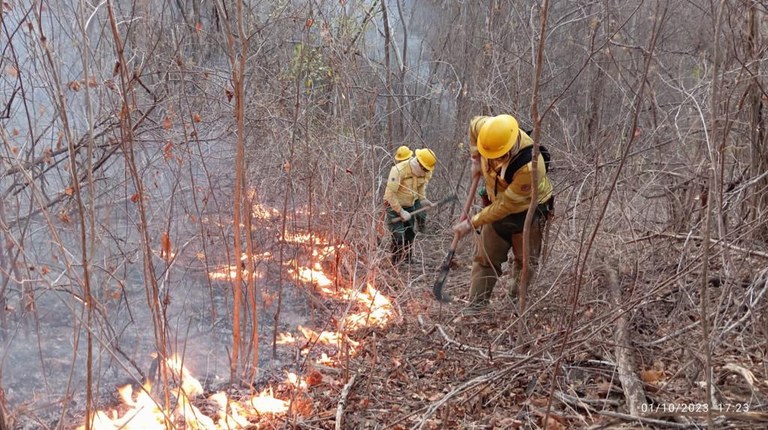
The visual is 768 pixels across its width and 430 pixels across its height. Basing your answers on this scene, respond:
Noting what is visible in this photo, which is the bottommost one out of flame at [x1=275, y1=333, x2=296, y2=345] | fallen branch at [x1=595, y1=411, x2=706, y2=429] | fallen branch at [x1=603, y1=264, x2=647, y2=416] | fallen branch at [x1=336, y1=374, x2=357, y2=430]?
flame at [x1=275, y1=333, x2=296, y2=345]

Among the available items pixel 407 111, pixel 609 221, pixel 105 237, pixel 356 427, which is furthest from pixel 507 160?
pixel 407 111

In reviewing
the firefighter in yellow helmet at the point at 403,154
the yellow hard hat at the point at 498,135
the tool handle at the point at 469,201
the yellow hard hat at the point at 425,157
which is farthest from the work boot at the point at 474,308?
the firefighter in yellow helmet at the point at 403,154

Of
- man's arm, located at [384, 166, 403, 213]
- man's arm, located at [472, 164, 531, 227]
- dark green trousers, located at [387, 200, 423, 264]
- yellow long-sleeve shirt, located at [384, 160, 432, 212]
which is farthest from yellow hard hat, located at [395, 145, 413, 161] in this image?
man's arm, located at [472, 164, 531, 227]

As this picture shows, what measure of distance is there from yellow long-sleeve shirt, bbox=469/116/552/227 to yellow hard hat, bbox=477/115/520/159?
0.10 metres

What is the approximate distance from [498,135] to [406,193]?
3296 mm

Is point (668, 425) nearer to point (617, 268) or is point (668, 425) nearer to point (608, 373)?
point (608, 373)

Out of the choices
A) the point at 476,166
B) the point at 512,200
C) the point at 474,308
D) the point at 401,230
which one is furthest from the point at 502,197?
the point at 401,230

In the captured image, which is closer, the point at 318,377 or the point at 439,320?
the point at 318,377

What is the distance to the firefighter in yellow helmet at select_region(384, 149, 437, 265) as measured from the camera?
23.8ft

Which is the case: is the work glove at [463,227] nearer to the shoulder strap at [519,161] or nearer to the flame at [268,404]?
the shoulder strap at [519,161]

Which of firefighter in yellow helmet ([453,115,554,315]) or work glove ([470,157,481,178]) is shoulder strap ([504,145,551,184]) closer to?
firefighter in yellow helmet ([453,115,554,315])

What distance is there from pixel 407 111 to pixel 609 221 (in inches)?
215

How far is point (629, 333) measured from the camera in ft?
11.8

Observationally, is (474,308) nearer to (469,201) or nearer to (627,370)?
(469,201)
